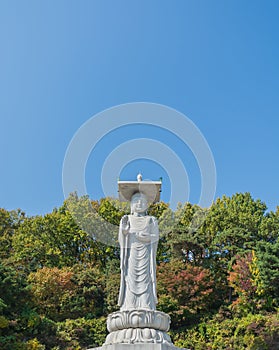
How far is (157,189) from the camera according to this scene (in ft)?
26.0

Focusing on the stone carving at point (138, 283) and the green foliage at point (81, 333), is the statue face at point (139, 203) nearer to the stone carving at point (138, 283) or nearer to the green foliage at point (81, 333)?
the stone carving at point (138, 283)

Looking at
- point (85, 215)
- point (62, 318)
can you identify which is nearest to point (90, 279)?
point (62, 318)

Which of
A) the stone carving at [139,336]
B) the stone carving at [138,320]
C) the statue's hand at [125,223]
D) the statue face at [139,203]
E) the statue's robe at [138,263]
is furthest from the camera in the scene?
the statue face at [139,203]

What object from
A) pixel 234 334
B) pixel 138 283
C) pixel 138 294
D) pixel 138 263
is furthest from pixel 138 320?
pixel 234 334

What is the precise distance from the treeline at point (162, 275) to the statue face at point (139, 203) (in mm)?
9304

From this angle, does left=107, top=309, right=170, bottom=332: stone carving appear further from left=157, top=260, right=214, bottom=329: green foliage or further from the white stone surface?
left=157, top=260, right=214, bottom=329: green foliage

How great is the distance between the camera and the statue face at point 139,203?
7.93 m

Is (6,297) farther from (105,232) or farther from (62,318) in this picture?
(105,232)

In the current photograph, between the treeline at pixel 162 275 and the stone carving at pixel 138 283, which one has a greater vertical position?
the treeline at pixel 162 275

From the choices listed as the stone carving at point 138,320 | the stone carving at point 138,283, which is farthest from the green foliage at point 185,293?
the stone carving at point 138,320

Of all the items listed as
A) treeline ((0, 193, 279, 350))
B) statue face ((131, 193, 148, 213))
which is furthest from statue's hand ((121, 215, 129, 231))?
treeline ((0, 193, 279, 350))

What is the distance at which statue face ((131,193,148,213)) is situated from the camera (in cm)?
793

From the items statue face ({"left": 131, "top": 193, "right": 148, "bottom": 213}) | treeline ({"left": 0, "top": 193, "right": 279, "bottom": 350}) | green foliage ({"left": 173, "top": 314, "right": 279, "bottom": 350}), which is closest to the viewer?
statue face ({"left": 131, "top": 193, "right": 148, "bottom": 213})

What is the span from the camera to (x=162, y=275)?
63.9ft
